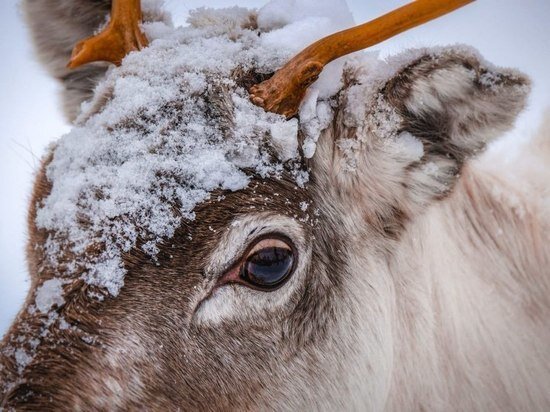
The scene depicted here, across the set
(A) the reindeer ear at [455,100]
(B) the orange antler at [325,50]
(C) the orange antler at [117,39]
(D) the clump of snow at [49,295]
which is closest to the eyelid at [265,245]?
(B) the orange antler at [325,50]

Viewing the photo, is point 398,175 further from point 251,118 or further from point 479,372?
point 479,372

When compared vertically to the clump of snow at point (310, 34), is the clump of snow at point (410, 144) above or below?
below

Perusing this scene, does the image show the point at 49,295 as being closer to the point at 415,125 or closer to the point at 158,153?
the point at 158,153

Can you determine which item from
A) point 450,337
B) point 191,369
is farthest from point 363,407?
point 191,369

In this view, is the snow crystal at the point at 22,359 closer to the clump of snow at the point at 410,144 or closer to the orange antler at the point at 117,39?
the orange antler at the point at 117,39

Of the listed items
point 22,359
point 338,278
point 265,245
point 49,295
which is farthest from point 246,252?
point 22,359

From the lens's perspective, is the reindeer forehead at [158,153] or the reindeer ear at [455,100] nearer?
the reindeer forehead at [158,153]
